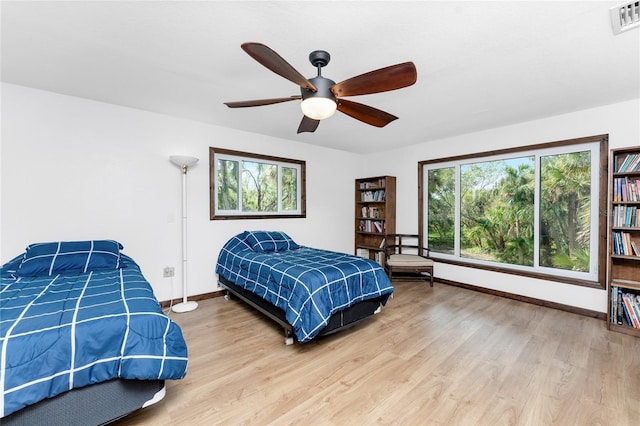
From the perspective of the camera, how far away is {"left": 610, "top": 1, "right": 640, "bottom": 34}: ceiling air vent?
1.61 metres

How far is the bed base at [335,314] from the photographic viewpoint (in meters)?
2.54

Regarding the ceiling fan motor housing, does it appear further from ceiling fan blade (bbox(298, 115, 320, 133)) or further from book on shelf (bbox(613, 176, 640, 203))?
book on shelf (bbox(613, 176, 640, 203))

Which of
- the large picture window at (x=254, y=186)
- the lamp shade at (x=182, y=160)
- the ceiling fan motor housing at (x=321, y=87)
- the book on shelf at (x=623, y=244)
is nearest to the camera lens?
the ceiling fan motor housing at (x=321, y=87)

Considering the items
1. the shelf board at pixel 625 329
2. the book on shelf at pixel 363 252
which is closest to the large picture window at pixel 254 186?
the book on shelf at pixel 363 252

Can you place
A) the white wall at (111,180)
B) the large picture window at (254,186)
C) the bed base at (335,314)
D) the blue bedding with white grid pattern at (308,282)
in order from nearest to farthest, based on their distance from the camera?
the blue bedding with white grid pattern at (308,282) → the bed base at (335,314) → the white wall at (111,180) → the large picture window at (254,186)

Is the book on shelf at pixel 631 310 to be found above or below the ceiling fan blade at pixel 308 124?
below

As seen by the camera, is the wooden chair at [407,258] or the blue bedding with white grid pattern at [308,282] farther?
the wooden chair at [407,258]

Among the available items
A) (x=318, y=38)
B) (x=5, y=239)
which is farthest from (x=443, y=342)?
(x=5, y=239)

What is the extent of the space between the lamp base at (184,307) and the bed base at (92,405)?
1808 mm

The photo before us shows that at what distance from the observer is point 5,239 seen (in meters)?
2.62

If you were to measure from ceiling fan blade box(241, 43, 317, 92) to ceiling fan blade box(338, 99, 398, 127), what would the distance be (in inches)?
16.7

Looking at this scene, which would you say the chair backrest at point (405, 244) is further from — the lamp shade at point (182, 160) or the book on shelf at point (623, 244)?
the lamp shade at point (182, 160)

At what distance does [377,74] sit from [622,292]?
136 inches

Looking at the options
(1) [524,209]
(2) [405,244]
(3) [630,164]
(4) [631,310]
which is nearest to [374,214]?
(2) [405,244]
